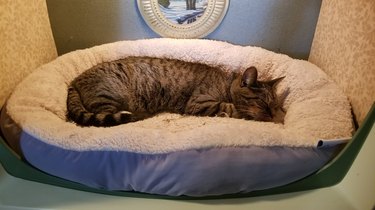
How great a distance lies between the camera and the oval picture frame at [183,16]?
1645 millimetres

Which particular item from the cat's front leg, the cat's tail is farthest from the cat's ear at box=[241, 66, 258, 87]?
the cat's tail

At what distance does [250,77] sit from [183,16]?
52cm

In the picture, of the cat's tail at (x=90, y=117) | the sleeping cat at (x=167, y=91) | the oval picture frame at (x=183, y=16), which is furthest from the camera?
the oval picture frame at (x=183, y=16)

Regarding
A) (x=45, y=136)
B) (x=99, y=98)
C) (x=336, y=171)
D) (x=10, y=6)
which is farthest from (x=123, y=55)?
(x=336, y=171)

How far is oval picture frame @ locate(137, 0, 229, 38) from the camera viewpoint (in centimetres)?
164

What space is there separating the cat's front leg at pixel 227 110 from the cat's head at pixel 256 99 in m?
0.02

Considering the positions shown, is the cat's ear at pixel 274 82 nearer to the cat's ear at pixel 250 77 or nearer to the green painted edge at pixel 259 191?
the cat's ear at pixel 250 77

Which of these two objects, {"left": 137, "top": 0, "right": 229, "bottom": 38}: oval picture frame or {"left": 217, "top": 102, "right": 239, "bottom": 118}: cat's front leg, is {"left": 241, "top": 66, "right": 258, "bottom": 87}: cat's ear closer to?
{"left": 217, "top": 102, "right": 239, "bottom": 118}: cat's front leg

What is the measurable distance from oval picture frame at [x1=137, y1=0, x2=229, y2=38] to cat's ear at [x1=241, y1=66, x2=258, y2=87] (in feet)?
1.38

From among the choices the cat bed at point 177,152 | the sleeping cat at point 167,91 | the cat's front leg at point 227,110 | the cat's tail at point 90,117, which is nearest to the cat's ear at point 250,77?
the sleeping cat at point 167,91

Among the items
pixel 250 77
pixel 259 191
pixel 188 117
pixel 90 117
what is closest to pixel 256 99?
pixel 250 77

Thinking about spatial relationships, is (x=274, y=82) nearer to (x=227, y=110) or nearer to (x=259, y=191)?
(x=227, y=110)

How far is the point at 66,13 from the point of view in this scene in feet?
5.65

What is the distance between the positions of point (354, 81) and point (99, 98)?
0.97 m
